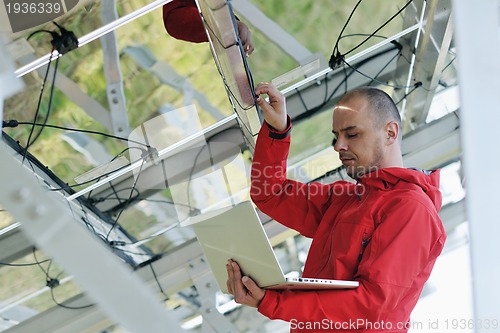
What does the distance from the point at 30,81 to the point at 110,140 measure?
540mm

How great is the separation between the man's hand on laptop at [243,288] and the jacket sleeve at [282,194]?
400 mm

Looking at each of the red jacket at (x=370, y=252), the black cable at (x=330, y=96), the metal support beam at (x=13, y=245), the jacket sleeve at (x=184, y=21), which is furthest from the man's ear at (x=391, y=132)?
the metal support beam at (x=13, y=245)

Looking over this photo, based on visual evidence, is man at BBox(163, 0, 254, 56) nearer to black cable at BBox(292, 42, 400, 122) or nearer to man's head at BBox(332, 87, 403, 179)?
man's head at BBox(332, 87, 403, 179)

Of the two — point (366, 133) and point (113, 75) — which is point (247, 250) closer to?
point (366, 133)

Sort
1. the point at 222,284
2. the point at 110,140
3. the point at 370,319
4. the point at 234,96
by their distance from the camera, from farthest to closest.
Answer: the point at 110,140 < the point at 234,96 < the point at 222,284 < the point at 370,319

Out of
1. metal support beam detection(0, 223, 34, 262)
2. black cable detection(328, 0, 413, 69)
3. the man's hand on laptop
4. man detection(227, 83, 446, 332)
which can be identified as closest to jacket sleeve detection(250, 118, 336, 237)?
man detection(227, 83, 446, 332)

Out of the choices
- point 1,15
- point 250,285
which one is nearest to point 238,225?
point 250,285

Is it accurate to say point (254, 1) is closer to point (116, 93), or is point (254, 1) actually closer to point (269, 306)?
point (116, 93)

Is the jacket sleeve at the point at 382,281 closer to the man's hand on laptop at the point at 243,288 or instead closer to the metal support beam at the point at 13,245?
the man's hand on laptop at the point at 243,288

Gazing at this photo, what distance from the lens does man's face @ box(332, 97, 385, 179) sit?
2.25 metres

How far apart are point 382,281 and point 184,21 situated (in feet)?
3.87

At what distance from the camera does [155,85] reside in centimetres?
329

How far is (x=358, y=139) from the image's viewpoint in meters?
2.26

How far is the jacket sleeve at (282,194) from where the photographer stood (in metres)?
2.36
